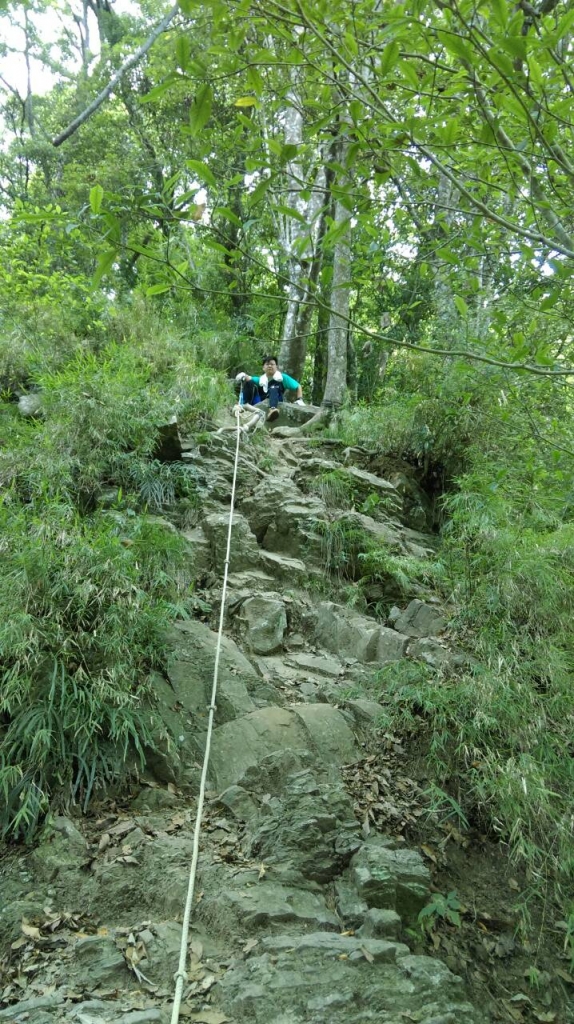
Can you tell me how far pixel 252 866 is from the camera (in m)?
2.69

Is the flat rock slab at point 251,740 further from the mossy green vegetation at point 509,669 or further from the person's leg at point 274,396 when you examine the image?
the person's leg at point 274,396

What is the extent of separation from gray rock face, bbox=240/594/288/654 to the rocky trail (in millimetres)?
12

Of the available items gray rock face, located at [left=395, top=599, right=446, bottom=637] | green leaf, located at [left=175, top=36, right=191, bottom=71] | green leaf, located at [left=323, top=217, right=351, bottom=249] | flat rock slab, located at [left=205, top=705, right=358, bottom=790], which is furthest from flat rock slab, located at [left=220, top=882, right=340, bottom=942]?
green leaf, located at [left=175, top=36, right=191, bottom=71]

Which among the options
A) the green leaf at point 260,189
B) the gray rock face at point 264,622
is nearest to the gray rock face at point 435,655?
the gray rock face at point 264,622

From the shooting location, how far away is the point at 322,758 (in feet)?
11.2

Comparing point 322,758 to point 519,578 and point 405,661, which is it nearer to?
point 405,661

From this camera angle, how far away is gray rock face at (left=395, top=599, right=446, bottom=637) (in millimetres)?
4609

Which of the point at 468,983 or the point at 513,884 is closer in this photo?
the point at 468,983

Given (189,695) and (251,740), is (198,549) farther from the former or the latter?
(251,740)

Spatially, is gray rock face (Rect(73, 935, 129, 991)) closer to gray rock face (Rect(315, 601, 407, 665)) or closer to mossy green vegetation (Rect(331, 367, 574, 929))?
mossy green vegetation (Rect(331, 367, 574, 929))

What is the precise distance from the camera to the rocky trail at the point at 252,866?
81.8 inches

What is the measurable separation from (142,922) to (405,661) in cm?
210

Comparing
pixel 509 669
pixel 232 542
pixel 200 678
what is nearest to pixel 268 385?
pixel 232 542

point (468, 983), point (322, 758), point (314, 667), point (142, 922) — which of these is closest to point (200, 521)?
point (314, 667)
